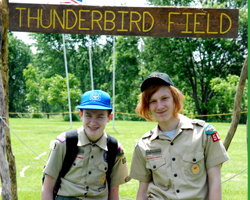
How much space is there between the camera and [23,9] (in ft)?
10.1

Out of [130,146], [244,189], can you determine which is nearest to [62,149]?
[244,189]

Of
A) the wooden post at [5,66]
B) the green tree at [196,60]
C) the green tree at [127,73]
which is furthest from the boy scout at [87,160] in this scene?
the green tree at [127,73]

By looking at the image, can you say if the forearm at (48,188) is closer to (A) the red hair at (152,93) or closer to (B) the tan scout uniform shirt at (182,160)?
(B) the tan scout uniform shirt at (182,160)

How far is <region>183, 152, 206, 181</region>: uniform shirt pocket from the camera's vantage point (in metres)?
2.29

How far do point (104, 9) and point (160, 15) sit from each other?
0.50 metres

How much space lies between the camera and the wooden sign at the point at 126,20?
120 inches

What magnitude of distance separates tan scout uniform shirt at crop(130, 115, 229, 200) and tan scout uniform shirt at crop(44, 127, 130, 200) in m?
0.31

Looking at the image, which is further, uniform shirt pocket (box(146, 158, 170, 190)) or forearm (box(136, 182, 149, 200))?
forearm (box(136, 182, 149, 200))

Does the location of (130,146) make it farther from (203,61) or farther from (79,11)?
(203,61)

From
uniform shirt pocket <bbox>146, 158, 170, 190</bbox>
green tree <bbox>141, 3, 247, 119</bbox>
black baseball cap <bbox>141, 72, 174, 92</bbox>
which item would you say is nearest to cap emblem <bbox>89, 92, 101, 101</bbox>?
black baseball cap <bbox>141, 72, 174, 92</bbox>

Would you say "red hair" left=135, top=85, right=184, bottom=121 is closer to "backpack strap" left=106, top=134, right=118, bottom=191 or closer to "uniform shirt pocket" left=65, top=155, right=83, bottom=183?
"backpack strap" left=106, top=134, right=118, bottom=191

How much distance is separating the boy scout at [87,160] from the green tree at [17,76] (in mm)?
33289

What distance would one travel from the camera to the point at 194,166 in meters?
2.30

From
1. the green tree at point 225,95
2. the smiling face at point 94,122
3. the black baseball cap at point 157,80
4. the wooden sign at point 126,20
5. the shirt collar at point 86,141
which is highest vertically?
the wooden sign at point 126,20
